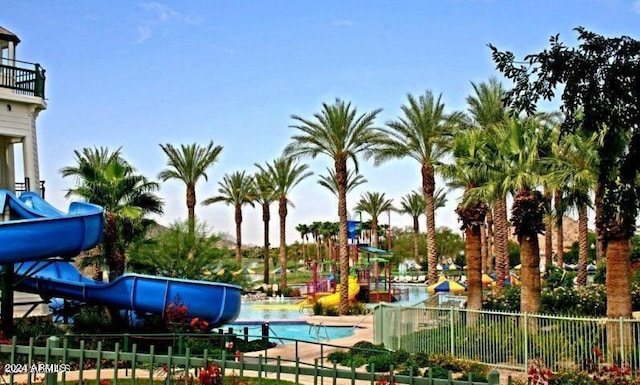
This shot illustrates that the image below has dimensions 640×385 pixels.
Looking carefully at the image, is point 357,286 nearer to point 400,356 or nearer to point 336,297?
point 336,297

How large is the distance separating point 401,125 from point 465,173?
45.0 ft

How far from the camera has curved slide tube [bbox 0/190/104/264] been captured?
720 inches

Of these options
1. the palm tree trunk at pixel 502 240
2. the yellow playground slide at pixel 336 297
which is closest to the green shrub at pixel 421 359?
the yellow playground slide at pixel 336 297

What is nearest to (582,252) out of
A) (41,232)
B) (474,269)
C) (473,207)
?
(473,207)

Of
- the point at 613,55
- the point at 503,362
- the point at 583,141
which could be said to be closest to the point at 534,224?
the point at 583,141

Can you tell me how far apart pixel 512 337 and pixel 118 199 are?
16.9 metres

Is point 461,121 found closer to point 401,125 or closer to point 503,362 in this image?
point 401,125

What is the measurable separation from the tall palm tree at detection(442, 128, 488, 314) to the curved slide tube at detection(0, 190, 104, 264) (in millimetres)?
12006

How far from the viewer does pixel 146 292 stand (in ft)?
68.4

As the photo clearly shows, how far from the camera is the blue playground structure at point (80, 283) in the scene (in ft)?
62.1

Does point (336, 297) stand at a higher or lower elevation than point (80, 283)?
lower

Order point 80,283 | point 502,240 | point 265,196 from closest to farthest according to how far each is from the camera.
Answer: point 80,283
point 502,240
point 265,196

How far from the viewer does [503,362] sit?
58.3 feet

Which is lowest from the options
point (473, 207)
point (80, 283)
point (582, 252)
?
point (80, 283)
